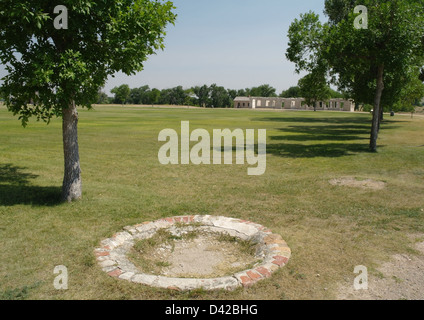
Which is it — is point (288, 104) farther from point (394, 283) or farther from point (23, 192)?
point (394, 283)

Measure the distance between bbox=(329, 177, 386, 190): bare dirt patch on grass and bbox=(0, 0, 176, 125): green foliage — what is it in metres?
7.08

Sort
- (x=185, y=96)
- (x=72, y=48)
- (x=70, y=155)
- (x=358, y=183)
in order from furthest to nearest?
(x=185, y=96)
(x=358, y=183)
(x=70, y=155)
(x=72, y=48)

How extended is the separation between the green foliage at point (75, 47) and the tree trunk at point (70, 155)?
1.83 feet

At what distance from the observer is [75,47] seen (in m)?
7.60

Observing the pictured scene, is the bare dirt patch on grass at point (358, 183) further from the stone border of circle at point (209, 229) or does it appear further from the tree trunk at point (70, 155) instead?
the tree trunk at point (70, 155)

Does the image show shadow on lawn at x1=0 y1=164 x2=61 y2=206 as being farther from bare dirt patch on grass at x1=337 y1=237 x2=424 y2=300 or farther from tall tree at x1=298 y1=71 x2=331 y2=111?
tall tree at x1=298 y1=71 x2=331 y2=111

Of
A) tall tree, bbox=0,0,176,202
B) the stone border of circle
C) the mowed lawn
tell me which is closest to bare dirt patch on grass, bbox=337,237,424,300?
the mowed lawn

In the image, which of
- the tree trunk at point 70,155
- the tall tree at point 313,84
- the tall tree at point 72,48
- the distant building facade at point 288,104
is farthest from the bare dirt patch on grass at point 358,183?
the distant building facade at point 288,104

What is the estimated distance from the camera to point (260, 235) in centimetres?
648

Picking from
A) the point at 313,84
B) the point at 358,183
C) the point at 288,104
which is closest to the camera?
the point at 358,183

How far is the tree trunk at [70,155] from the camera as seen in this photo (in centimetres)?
808

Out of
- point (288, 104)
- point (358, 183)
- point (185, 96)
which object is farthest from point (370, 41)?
point (185, 96)

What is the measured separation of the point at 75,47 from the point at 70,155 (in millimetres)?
→ 2482

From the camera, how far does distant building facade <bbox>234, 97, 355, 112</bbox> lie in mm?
125500
